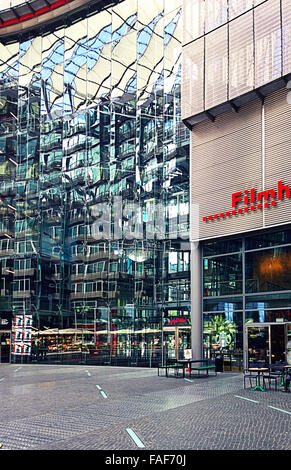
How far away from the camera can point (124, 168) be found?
3319cm

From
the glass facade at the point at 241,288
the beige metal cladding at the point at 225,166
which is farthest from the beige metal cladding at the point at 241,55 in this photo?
the glass facade at the point at 241,288

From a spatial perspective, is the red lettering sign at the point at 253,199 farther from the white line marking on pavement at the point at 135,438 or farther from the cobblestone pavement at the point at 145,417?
the white line marking on pavement at the point at 135,438

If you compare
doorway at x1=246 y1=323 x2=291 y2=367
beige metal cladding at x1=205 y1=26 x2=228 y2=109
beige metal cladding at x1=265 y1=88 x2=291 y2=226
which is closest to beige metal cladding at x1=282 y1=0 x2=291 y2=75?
beige metal cladding at x1=265 y1=88 x2=291 y2=226

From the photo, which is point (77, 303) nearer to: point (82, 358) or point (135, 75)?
point (82, 358)

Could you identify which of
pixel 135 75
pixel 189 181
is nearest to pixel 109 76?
pixel 135 75

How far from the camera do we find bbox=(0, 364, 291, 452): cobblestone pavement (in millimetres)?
9188

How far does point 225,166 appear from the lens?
25.8m

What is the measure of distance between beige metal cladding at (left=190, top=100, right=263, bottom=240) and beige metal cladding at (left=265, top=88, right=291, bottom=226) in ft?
1.60

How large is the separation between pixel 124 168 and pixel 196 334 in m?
12.0

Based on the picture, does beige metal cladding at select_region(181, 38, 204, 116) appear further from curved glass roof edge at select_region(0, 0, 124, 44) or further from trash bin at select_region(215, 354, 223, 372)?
trash bin at select_region(215, 354, 223, 372)

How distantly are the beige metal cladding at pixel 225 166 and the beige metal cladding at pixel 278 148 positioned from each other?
49 cm

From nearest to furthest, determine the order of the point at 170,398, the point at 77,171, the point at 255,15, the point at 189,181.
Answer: the point at 170,398
the point at 255,15
the point at 189,181
the point at 77,171

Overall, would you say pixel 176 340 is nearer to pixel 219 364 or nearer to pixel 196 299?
pixel 196 299

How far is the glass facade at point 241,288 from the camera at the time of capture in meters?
23.7
